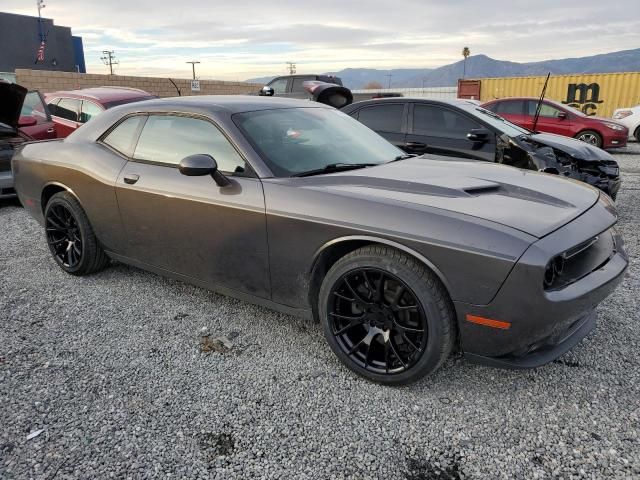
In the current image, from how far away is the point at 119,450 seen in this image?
2127 millimetres

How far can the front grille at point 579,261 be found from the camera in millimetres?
2189

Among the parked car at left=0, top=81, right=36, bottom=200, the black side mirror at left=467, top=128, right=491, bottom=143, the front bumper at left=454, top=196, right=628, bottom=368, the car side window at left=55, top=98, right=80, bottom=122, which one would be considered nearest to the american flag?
the car side window at left=55, top=98, right=80, bottom=122

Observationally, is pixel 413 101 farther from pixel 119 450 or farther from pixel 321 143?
pixel 119 450

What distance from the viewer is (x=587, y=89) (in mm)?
20266

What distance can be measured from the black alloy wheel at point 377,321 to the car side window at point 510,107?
1036cm

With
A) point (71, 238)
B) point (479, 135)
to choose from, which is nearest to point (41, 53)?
point (71, 238)

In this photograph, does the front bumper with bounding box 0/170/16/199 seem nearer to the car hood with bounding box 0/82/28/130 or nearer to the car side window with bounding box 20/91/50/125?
the car hood with bounding box 0/82/28/130

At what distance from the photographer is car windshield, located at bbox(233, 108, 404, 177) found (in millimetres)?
2988

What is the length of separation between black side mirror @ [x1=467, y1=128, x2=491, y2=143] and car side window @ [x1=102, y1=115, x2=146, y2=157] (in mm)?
3699

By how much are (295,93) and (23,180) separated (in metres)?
10.1

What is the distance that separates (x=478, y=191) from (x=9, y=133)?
633 centimetres

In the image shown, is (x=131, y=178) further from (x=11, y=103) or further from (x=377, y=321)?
(x=11, y=103)

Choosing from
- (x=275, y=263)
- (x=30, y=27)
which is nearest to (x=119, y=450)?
(x=275, y=263)

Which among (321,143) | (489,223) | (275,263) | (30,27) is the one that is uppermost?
(30,27)
